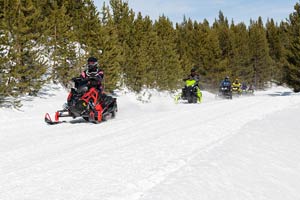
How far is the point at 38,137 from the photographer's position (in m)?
7.50

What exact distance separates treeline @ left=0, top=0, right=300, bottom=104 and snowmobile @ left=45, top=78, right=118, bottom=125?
4.21 metres

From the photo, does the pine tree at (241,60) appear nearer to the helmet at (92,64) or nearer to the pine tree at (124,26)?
the pine tree at (124,26)

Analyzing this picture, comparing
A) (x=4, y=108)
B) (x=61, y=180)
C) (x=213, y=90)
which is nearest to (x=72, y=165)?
(x=61, y=180)

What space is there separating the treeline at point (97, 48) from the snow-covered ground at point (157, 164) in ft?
26.5

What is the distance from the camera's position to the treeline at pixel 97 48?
1511 centimetres

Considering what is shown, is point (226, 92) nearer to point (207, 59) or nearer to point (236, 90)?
point (236, 90)

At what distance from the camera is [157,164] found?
14.1 ft

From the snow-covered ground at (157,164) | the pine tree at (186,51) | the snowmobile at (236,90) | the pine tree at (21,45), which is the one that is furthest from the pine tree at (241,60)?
the snow-covered ground at (157,164)

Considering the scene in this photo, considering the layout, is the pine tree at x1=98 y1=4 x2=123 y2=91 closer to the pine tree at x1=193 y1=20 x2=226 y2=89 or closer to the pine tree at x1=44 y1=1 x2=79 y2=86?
the pine tree at x1=44 y1=1 x2=79 y2=86

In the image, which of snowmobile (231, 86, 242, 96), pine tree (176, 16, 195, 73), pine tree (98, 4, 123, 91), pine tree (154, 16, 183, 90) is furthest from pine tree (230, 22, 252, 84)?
pine tree (98, 4, 123, 91)

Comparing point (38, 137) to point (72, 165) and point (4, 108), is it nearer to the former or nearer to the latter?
point (72, 165)

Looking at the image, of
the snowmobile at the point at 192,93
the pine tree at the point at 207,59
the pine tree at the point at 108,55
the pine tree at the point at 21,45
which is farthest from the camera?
the pine tree at the point at 207,59

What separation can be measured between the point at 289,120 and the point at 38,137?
20.8 ft

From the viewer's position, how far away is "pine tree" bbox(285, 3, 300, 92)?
36.3m
